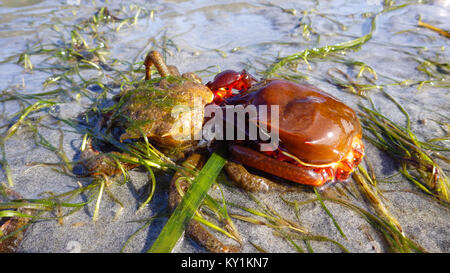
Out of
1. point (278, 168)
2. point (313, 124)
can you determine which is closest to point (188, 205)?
point (278, 168)

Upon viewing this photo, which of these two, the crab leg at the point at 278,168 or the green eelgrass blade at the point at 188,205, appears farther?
the crab leg at the point at 278,168

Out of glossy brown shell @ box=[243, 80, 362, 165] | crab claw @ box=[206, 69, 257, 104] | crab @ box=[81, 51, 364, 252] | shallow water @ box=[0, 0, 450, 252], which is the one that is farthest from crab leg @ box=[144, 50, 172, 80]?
glossy brown shell @ box=[243, 80, 362, 165]

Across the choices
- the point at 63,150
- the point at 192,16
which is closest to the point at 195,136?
the point at 63,150

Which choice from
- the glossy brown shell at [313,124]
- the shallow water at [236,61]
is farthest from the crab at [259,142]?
the shallow water at [236,61]

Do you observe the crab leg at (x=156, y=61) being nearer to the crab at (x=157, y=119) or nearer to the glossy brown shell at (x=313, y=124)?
the crab at (x=157, y=119)

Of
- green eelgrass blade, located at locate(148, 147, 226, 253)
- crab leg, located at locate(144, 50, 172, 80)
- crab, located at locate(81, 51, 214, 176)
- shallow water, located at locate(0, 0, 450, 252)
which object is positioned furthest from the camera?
crab leg, located at locate(144, 50, 172, 80)

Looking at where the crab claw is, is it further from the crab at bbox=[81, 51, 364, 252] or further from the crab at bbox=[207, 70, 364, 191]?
the crab at bbox=[207, 70, 364, 191]

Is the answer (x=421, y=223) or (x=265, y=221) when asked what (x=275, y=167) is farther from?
(x=421, y=223)

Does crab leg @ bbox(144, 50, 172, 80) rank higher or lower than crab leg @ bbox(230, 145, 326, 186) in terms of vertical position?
higher
